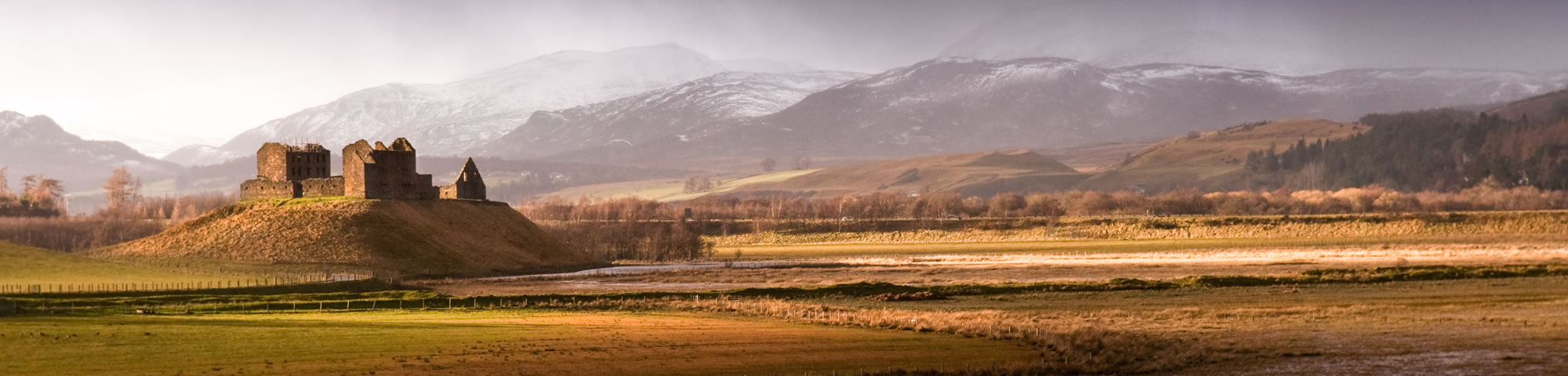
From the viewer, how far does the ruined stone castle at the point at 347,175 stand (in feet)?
365

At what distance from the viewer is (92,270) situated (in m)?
86.5

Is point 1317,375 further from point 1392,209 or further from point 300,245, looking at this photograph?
point 1392,209

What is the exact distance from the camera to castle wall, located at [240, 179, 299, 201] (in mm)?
115062

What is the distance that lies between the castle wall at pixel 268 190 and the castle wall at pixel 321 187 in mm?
580

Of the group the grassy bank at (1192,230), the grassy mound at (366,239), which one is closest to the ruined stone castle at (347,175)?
the grassy mound at (366,239)

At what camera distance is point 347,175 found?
112 meters

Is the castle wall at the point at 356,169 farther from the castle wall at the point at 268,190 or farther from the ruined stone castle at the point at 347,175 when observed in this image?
the castle wall at the point at 268,190

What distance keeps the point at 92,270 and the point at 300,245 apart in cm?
1450

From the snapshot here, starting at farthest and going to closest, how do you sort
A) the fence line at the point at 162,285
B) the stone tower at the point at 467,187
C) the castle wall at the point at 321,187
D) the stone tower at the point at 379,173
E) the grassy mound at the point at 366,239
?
the stone tower at the point at 467,187 → the castle wall at the point at 321,187 → the stone tower at the point at 379,173 → the grassy mound at the point at 366,239 → the fence line at the point at 162,285

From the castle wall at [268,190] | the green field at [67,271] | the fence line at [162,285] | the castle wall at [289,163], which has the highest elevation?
the castle wall at [289,163]

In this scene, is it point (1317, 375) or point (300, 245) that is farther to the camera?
point (300, 245)

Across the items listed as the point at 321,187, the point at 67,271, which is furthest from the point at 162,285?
the point at 321,187

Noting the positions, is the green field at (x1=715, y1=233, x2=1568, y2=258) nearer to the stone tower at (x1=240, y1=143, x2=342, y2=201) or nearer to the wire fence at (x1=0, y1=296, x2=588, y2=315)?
the stone tower at (x1=240, y1=143, x2=342, y2=201)

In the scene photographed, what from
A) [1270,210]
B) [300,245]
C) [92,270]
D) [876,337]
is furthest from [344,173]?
[1270,210]
